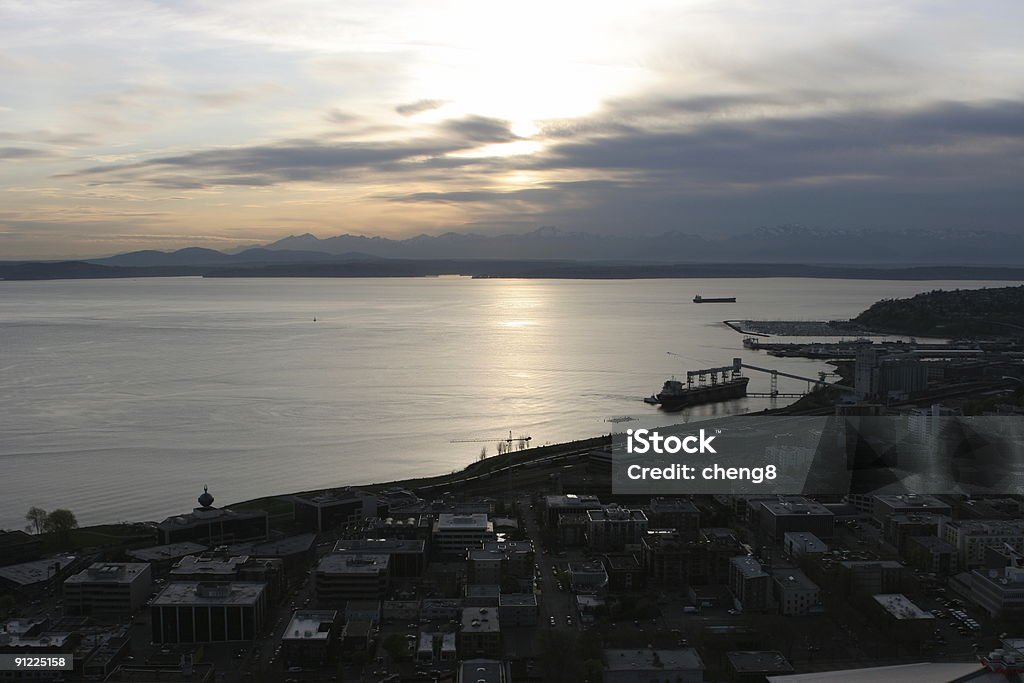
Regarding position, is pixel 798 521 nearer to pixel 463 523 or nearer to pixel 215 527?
pixel 463 523

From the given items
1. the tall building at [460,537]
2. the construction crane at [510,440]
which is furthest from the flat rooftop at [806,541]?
the construction crane at [510,440]

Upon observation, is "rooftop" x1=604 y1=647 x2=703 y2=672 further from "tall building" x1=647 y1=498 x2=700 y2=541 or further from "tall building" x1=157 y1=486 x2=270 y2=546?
"tall building" x1=157 y1=486 x2=270 y2=546

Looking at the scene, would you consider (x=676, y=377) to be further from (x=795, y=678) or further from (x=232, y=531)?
(x=795, y=678)

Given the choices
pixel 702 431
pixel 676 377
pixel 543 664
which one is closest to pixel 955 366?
pixel 676 377

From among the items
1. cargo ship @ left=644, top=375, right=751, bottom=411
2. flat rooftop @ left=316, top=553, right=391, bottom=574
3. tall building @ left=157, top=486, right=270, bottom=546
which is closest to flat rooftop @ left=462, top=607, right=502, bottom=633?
flat rooftop @ left=316, top=553, right=391, bottom=574

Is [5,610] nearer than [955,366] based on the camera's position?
Yes

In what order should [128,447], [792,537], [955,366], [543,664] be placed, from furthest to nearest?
[955,366], [128,447], [792,537], [543,664]

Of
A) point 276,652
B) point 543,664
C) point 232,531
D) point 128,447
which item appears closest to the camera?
point 543,664
